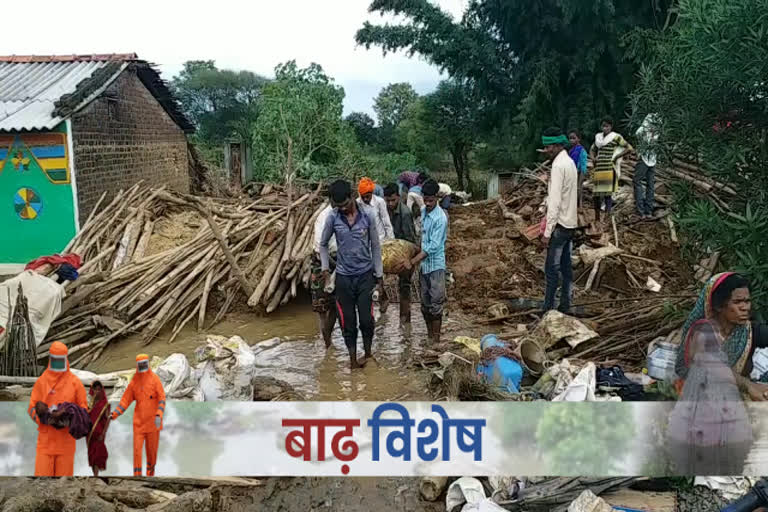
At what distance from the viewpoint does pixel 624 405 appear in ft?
11.6

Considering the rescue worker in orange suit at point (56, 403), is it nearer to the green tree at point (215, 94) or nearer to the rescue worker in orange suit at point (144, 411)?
the rescue worker in orange suit at point (144, 411)

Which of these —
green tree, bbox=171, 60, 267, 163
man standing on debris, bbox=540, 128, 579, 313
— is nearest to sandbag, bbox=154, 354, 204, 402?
man standing on debris, bbox=540, 128, 579, 313

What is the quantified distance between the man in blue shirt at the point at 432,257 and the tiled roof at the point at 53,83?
693cm

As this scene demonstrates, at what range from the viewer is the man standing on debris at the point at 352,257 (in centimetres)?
562

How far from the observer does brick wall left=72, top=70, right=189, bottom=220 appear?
35.1 ft

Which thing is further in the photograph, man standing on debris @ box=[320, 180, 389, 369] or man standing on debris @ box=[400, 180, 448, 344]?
man standing on debris @ box=[400, 180, 448, 344]

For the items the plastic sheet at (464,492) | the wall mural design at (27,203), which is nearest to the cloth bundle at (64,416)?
the plastic sheet at (464,492)

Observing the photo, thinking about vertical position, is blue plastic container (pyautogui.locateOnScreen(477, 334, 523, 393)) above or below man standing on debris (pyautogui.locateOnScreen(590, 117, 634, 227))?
below

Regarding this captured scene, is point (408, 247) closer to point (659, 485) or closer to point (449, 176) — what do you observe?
point (659, 485)

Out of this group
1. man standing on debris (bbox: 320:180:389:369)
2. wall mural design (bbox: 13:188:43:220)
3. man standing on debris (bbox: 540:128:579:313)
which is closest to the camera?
man standing on debris (bbox: 320:180:389:369)

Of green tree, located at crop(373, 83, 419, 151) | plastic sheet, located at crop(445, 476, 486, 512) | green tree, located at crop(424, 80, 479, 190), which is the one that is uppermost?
green tree, located at crop(373, 83, 419, 151)

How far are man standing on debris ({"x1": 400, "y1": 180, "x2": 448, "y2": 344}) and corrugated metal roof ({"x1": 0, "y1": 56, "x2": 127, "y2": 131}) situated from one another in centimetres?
693

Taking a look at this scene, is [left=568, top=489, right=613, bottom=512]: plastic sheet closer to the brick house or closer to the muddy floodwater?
the muddy floodwater

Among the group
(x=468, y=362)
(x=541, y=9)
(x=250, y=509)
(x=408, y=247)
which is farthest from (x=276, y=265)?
(x=541, y=9)
